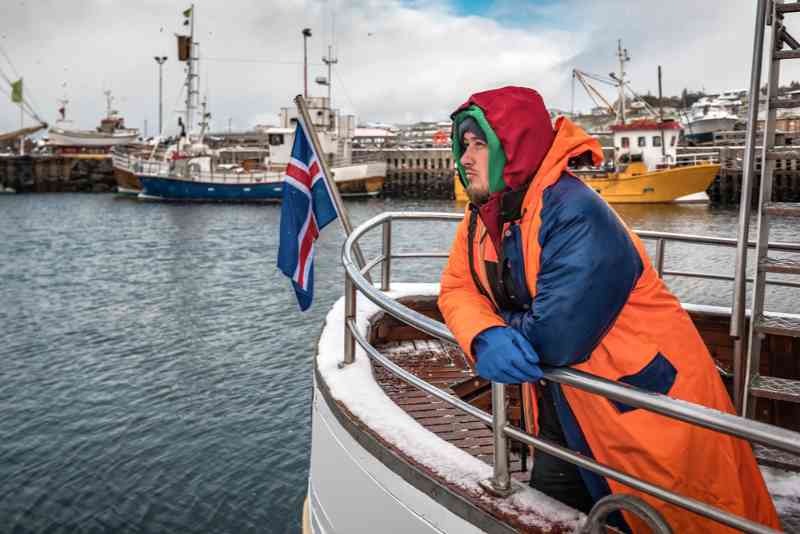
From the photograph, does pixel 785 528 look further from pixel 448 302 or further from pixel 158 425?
pixel 158 425

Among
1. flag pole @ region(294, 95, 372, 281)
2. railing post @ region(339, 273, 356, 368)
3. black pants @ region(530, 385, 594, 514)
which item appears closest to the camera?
black pants @ region(530, 385, 594, 514)

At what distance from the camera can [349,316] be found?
3.54 metres

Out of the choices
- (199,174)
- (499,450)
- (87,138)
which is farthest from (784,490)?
(87,138)

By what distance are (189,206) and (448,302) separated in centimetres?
5028

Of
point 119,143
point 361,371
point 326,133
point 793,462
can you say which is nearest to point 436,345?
point 361,371

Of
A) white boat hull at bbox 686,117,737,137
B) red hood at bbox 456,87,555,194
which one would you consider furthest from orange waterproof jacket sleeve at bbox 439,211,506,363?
white boat hull at bbox 686,117,737,137

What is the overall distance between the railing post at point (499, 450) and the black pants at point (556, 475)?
142 mm

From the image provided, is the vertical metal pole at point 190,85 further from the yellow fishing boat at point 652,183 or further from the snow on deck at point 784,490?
the snow on deck at point 784,490

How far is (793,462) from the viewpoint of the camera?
3.29m

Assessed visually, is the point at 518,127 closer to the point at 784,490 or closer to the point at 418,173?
the point at 784,490

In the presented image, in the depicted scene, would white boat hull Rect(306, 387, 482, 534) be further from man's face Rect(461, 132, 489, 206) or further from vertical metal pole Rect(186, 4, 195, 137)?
vertical metal pole Rect(186, 4, 195, 137)

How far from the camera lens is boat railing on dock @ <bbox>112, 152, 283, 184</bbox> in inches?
2039

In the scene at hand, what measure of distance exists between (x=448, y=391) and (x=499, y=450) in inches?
83.6

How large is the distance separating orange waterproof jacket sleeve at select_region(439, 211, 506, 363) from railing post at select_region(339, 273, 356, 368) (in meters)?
0.99
